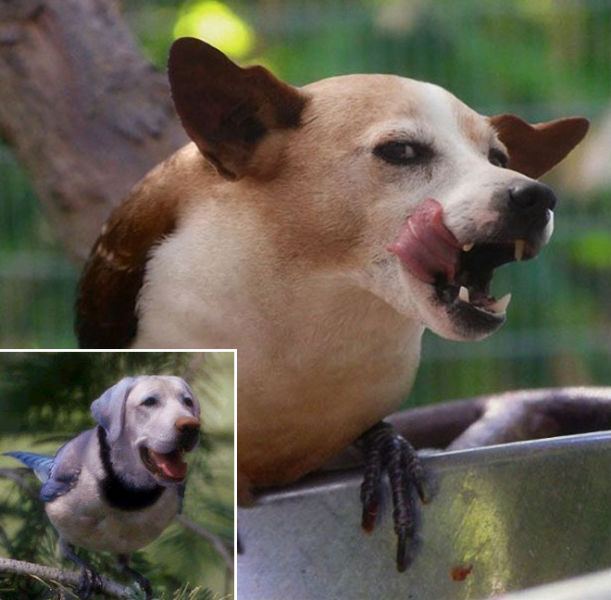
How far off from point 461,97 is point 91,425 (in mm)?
2325

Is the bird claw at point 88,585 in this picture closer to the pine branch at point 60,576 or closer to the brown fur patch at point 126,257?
the pine branch at point 60,576

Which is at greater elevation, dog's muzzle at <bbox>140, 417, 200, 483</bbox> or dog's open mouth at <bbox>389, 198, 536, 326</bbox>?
dog's open mouth at <bbox>389, 198, 536, 326</bbox>

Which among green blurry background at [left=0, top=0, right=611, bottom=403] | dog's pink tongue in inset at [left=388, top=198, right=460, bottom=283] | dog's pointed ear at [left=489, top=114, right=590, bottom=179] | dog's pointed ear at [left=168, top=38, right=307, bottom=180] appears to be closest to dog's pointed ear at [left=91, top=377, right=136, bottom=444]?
dog's pink tongue in inset at [left=388, top=198, right=460, bottom=283]

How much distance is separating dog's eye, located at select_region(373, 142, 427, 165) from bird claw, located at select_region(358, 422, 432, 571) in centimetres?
25

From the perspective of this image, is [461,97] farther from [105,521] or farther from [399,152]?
[105,521]

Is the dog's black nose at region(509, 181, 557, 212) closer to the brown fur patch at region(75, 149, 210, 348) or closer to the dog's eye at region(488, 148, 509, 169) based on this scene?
the dog's eye at region(488, 148, 509, 169)

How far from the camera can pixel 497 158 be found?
1.19 meters

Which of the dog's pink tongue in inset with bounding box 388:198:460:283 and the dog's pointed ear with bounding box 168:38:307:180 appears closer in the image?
the dog's pink tongue in inset with bounding box 388:198:460:283

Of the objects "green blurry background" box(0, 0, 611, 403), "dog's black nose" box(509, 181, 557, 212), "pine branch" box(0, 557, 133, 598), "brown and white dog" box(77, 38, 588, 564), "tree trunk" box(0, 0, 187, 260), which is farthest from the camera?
"green blurry background" box(0, 0, 611, 403)

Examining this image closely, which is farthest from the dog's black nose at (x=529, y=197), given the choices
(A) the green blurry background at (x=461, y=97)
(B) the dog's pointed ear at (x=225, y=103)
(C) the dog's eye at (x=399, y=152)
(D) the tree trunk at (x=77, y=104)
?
(A) the green blurry background at (x=461, y=97)

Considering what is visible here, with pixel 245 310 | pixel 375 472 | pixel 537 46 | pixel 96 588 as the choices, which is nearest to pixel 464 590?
pixel 375 472

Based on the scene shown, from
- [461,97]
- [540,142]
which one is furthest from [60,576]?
[461,97]

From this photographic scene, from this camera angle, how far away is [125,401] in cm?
81

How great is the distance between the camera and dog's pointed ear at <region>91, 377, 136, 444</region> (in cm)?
81
